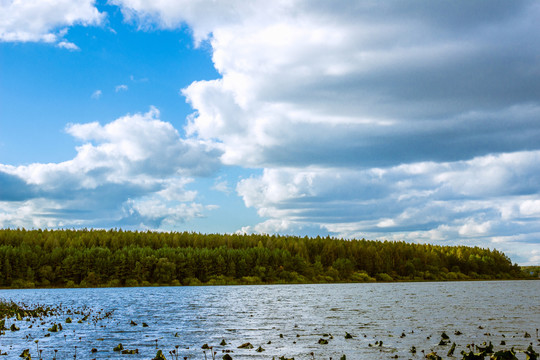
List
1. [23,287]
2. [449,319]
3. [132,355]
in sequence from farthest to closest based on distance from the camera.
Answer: [23,287], [449,319], [132,355]

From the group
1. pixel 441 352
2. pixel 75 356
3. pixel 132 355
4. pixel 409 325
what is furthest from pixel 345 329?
pixel 75 356

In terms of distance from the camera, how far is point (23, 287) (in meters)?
200

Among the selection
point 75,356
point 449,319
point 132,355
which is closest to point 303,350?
point 132,355

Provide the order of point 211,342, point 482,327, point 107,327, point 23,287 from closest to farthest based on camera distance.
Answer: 1. point 211,342
2. point 482,327
3. point 107,327
4. point 23,287

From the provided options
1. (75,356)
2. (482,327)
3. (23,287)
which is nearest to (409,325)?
(482,327)

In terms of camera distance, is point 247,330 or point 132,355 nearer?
point 132,355

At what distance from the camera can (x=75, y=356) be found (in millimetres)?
33219

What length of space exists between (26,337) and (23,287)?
6975 inches

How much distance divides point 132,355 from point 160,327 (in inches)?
758

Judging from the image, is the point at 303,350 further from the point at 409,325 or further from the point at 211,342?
the point at 409,325

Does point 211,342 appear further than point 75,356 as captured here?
Yes

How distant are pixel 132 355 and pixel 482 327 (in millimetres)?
32796

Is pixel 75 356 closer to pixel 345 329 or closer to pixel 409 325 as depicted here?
pixel 345 329

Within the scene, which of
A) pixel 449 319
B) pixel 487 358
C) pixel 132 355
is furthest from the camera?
pixel 449 319
